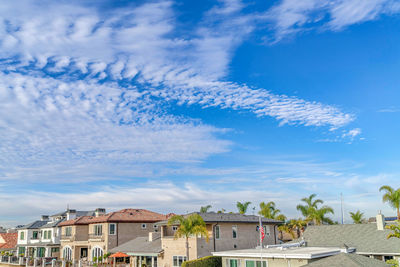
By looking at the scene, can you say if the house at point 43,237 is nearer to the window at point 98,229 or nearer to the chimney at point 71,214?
the chimney at point 71,214

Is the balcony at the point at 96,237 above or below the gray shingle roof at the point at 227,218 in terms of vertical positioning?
below

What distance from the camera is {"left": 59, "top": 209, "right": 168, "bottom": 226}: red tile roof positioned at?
57588 millimetres

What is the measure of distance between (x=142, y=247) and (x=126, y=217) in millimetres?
13392

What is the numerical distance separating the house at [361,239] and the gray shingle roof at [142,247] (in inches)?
683

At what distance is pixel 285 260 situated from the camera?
→ 3034cm

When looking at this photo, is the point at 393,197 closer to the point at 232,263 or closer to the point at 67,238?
the point at 232,263

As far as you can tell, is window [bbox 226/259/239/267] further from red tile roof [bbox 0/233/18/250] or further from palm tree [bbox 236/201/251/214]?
red tile roof [bbox 0/233/18/250]

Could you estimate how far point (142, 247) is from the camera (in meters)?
46.4

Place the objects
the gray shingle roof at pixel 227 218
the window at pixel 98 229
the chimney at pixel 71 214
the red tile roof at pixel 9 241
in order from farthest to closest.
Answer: the red tile roof at pixel 9 241
the chimney at pixel 71 214
the window at pixel 98 229
the gray shingle roof at pixel 227 218

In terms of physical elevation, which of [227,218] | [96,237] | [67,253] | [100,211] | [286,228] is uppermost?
[100,211]

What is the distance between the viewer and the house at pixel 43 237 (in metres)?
67.8

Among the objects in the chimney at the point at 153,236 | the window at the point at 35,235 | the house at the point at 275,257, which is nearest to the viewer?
the house at the point at 275,257

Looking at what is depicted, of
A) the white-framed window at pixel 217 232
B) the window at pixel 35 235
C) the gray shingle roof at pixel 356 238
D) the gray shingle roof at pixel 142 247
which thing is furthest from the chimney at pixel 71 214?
the gray shingle roof at pixel 356 238

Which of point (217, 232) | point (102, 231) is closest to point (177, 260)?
point (217, 232)
